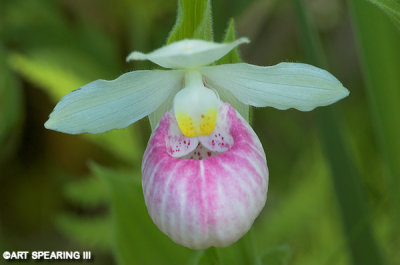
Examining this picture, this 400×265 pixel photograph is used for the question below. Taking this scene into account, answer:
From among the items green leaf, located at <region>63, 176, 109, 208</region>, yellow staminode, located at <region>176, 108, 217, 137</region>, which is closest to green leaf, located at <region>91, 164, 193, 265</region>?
yellow staminode, located at <region>176, 108, 217, 137</region>

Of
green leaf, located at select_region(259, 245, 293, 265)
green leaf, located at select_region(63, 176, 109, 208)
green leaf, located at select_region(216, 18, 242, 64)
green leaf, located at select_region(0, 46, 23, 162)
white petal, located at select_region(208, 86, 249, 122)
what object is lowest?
green leaf, located at select_region(259, 245, 293, 265)

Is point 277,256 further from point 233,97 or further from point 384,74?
point 384,74

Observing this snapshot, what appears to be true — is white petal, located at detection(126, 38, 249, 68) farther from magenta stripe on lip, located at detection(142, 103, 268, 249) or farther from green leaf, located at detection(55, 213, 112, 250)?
green leaf, located at detection(55, 213, 112, 250)

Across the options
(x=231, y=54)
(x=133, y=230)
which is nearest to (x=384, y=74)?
(x=231, y=54)

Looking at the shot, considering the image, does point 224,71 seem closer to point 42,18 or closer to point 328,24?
point 42,18

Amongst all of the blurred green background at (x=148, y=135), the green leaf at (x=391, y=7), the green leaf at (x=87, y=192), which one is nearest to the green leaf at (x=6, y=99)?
the blurred green background at (x=148, y=135)

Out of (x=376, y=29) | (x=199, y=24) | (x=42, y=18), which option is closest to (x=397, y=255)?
(x=376, y=29)
